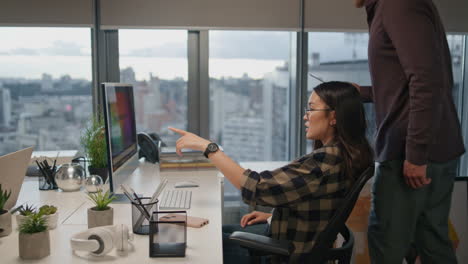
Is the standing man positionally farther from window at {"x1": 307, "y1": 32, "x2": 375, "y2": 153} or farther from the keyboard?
window at {"x1": 307, "y1": 32, "x2": 375, "y2": 153}

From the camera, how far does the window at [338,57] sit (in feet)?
12.0

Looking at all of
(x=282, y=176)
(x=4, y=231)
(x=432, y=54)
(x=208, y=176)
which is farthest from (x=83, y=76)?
(x=432, y=54)

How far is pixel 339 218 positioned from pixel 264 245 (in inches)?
10.3

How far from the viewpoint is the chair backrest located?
1.53m

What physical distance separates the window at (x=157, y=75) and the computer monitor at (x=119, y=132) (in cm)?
116

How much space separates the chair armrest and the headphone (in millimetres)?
379

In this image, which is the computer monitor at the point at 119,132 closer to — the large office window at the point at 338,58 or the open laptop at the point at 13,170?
the open laptop at the point at 13,170

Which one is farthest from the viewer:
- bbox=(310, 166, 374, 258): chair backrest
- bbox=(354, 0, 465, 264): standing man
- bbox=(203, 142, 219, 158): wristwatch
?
bbox=(203, 142, 219, 158): wristwatch

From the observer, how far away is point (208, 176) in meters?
2.70

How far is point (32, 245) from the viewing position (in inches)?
52.6

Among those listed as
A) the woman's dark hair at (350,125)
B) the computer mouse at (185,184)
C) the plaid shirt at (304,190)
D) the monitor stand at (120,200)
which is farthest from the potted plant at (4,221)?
the woman's dark hair at (350,125)

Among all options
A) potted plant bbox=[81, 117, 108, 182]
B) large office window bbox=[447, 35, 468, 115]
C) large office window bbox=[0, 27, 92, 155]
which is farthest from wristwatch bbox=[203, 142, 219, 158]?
large office window bbox=[447, 35, 468, 115]

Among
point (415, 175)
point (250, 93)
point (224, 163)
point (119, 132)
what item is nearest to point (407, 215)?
point (415, 175)

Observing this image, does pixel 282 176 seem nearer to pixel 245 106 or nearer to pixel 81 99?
pixel 245 106
